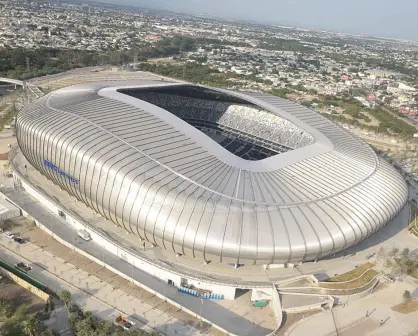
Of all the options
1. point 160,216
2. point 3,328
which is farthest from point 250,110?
point 3,328

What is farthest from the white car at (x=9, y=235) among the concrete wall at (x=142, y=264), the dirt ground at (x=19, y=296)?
the dirt ground at (x=19, y=296)

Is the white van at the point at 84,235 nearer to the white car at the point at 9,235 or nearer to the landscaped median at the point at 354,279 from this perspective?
the white car at the point at 9,235

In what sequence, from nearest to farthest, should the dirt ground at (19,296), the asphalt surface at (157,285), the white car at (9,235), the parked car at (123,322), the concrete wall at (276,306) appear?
the parked car at (123,322) < the concrete wall at (276,306) < the asphalt surface at (157,285) < the dirt ground at (19,296) < the white car at (9,235)

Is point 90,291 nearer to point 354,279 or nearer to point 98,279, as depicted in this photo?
point 98,279

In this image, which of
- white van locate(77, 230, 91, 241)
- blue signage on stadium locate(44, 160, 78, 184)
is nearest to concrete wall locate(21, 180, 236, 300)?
white van locate(77, 230, 91, 241)

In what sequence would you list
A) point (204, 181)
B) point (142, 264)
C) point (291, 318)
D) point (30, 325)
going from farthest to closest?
point (142, 264) < point (204, 181) < point (291, 318) < point (30, 325)

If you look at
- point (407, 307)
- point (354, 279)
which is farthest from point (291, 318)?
point (407, 307)

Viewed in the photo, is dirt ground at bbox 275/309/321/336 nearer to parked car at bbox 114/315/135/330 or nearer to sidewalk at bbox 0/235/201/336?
sidewalk at bbox 0/235/201/336
